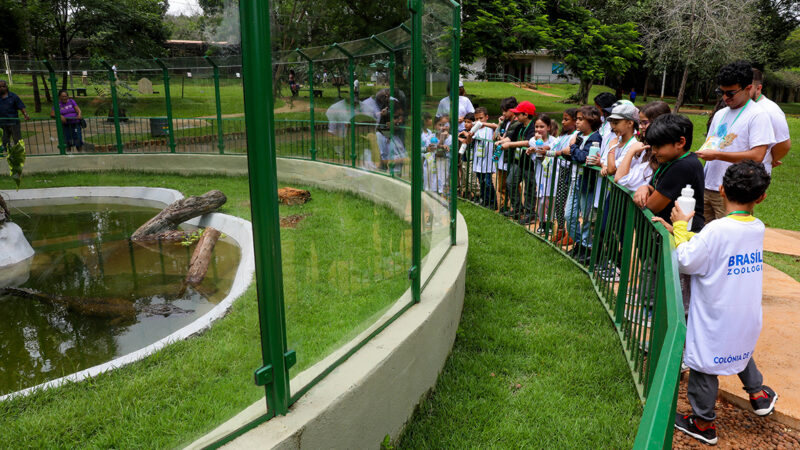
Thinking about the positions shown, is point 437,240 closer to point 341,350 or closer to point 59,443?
point 341,350

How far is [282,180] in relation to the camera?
81.9 inches

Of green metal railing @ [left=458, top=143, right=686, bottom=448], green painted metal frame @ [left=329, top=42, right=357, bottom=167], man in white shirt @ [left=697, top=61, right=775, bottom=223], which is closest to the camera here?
green metal railing @ [left=458, top=143, right=686, bottom=448]

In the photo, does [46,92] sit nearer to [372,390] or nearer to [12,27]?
[12,27]

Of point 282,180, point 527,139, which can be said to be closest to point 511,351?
point 282,180

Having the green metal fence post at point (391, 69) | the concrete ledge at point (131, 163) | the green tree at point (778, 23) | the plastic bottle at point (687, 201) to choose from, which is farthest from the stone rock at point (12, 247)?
the green tree at point (778, 23)

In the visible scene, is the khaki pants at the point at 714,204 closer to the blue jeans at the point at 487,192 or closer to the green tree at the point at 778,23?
the blue jeans at the point at 487,192

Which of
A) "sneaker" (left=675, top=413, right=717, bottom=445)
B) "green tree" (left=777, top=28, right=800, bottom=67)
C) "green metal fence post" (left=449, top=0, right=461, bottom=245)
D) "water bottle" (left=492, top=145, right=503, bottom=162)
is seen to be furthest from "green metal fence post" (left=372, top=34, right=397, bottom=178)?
"green tree" (left=777, top=28, right=800, bottom=67)

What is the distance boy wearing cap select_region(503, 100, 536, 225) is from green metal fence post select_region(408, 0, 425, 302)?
3.41 meters

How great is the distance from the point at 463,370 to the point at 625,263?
4.50ft

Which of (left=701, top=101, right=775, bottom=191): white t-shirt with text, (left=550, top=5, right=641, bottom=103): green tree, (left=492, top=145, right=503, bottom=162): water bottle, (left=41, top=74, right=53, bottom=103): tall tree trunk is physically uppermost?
(left=550, top=5, right=641, bottom=103): green tree

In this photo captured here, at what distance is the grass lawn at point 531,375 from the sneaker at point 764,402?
0.59 metres

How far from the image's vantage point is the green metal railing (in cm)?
137

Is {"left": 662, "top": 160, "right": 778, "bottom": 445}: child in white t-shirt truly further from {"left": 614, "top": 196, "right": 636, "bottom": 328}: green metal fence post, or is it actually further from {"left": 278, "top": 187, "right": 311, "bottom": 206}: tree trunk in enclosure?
{"left": 278, "top": 187, "right": 311, "bottom": 206}: tree trunk in enclosure

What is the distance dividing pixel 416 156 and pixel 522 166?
3.78 m
